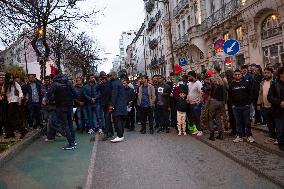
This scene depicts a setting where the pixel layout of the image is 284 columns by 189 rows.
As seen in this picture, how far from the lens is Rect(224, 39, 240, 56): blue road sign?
1300 centimetres

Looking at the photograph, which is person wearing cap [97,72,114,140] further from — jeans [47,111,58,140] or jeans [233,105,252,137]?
jeans [233,105,252,137]

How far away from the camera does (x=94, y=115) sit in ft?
46.0

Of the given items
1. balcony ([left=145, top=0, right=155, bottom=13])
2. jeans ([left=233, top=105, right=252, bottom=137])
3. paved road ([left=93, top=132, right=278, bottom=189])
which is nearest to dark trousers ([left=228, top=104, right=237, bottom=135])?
jeans ([left=233, top=105, right=252, bottom=137])

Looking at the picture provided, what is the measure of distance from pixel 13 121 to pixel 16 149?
2378mm

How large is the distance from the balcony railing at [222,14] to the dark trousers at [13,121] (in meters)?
17.6

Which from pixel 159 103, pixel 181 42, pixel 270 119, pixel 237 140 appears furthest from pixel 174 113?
pixel 181 42

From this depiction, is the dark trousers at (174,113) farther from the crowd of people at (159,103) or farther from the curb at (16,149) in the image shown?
the curb at (16,149)

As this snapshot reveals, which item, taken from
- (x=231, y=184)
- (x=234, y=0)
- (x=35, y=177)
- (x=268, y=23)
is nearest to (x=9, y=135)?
(x=35, y=177)

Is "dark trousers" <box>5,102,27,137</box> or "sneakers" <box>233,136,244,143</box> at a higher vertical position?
"dark trousers" <box>5,102,27,137</box>

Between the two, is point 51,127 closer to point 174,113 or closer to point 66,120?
point 66,120

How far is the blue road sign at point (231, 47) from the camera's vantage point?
42.7ft

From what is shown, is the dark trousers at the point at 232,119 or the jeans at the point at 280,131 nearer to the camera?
the jeans at the point at 280,131

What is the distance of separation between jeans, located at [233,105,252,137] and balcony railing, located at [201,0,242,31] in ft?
54.9

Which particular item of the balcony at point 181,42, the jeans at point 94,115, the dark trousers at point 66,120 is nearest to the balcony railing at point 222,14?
the balcony at point 181,42
